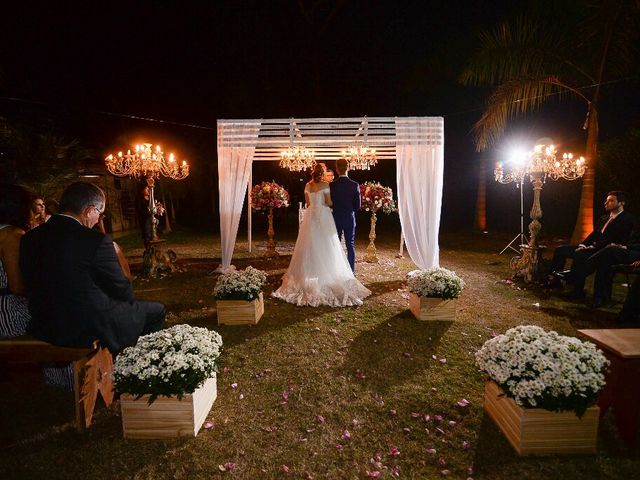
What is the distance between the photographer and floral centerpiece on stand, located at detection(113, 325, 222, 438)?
9.71ft

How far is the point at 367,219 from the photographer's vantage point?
2659cm

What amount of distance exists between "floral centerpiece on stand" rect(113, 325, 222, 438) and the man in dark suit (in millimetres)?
369

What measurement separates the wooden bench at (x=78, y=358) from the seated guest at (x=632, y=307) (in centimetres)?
666

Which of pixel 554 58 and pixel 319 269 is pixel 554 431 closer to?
pixel 319 269

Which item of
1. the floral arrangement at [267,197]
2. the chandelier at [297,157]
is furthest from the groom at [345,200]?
the floral arrangement at [267,197]

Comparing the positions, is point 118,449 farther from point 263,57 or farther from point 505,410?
point 263,57

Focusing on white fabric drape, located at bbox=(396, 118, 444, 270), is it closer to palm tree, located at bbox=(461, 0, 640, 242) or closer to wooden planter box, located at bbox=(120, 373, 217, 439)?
palm tree, located at bbox=(461, 0, 640, 242)

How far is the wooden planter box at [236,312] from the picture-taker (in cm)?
562

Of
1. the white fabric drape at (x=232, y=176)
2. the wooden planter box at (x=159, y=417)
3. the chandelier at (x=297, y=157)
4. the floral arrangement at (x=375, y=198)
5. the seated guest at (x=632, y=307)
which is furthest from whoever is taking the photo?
the floral arrangement at (x=375, y=198)

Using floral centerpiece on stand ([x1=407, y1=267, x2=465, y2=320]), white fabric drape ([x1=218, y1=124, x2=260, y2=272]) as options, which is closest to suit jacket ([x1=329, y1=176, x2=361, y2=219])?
white fabric drape ([x1=218, y1=124, x2=260, y2=272])

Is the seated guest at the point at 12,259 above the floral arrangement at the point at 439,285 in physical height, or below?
above

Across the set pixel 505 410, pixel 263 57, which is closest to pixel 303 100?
pixel 263 57

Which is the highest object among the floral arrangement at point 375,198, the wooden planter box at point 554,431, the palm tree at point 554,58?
the palm tree at point 554,58

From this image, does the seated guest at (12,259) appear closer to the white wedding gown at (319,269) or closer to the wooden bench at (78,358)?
the wooden bench at (78,358)
